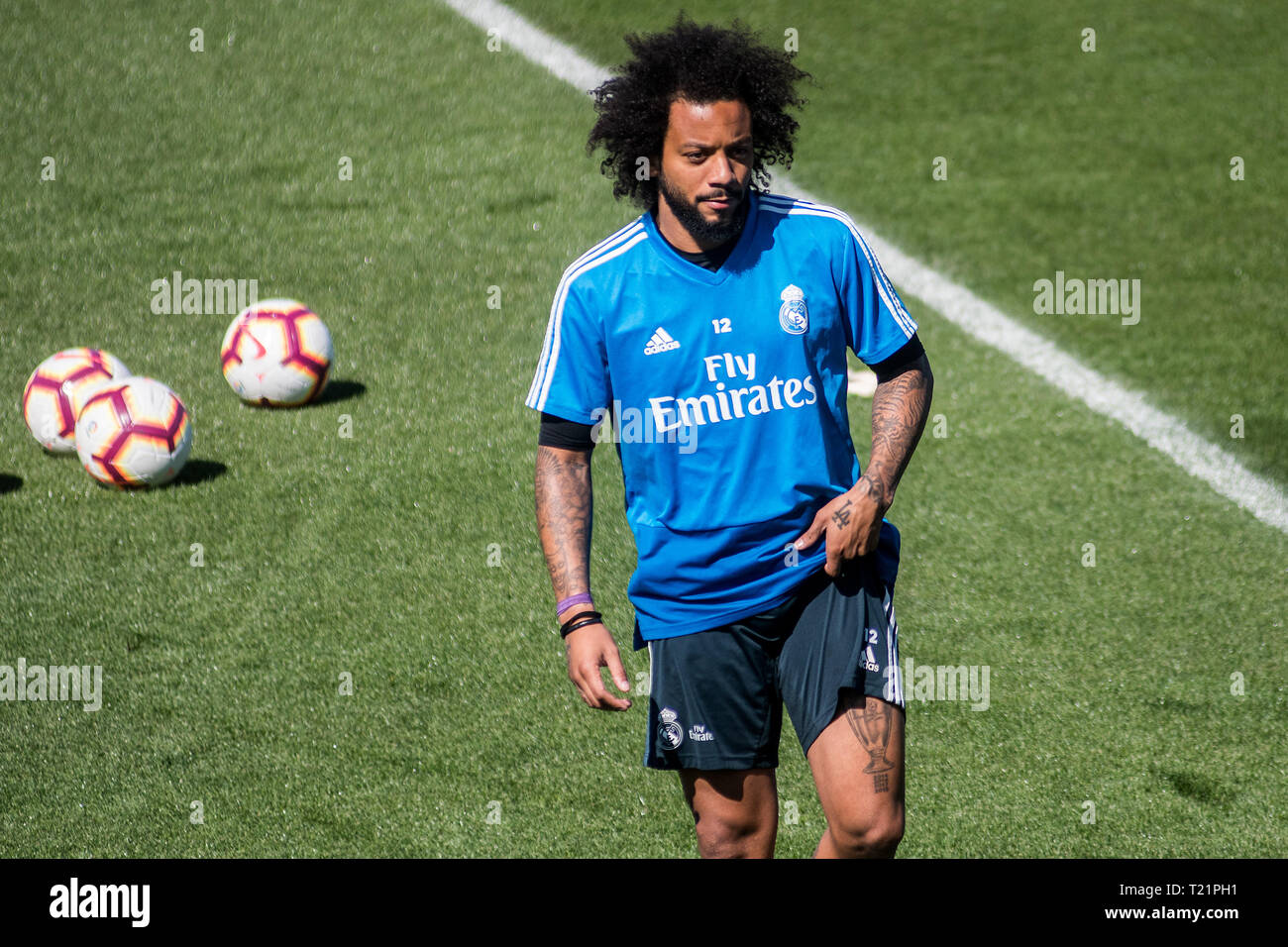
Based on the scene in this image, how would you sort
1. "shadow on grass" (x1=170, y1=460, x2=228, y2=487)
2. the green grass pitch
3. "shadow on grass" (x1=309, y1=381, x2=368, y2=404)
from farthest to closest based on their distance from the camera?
"shadow on grass" (x1=309, y1=381, x2=368, y2=404) → "shadow on grass" (x1=170, y1=460, x2=228, y2=487) → the green grass pitch

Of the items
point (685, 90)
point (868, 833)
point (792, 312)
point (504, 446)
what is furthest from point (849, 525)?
point (504, 446)

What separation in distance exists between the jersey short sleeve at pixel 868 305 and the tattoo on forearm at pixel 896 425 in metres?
0.12

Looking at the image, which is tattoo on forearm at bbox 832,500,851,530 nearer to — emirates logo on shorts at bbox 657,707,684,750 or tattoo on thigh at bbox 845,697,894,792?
tattoo on thigh at bbox 845,697,894,792

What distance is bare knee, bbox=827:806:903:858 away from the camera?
416cm

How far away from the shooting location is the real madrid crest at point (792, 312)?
4262mm

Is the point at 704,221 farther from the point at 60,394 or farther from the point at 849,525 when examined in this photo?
the point at 60,394

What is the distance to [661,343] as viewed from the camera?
427 cm

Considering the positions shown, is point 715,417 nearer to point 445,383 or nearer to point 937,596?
point 937,596

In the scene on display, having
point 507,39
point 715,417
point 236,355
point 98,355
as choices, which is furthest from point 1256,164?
point 715,417

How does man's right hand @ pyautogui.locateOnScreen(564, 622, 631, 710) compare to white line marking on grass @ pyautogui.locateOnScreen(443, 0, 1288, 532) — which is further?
white line marking on grass @ pyautogui.locateOnScreen(443, 0, 1288, 532)

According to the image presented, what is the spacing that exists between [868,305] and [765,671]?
116 cm

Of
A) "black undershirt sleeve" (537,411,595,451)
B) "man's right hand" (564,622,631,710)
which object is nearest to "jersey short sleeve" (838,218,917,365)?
"black undershirt sleeve" (537,411,595,451)

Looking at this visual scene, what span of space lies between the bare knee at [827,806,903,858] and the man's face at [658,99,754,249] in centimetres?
175

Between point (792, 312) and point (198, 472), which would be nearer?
point (792, 312)
